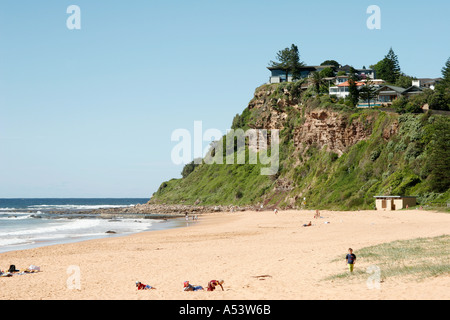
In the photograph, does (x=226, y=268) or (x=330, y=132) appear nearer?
(x=226, y=268)

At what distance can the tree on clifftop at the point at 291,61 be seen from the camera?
112 metres

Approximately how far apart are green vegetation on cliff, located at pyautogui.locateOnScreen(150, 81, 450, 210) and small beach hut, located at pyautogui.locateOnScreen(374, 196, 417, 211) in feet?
3.81

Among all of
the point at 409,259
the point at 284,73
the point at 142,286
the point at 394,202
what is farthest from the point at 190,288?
the point at 284,73

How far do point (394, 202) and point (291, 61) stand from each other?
6864cm

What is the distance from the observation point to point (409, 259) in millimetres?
17797

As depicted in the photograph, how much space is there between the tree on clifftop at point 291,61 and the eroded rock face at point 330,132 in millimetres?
28796

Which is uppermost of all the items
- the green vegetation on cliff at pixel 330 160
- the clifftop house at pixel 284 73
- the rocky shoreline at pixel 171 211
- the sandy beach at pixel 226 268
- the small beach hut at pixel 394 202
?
the clifftop house at pixel 284 73

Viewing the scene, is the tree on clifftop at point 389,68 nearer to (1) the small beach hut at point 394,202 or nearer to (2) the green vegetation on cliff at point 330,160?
(2) the green vegetation on cliff at point 330,160

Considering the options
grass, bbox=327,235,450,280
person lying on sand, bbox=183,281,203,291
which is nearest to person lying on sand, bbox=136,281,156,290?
person lying on sand, bbox=183,281,203,291

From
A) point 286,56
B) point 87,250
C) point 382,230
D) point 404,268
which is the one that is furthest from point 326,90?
point 404,268

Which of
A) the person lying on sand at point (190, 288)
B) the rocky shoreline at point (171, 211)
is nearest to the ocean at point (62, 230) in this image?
the rocky shoreline at point (171, 211)

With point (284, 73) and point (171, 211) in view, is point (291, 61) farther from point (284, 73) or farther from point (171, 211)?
point (171, 211)
